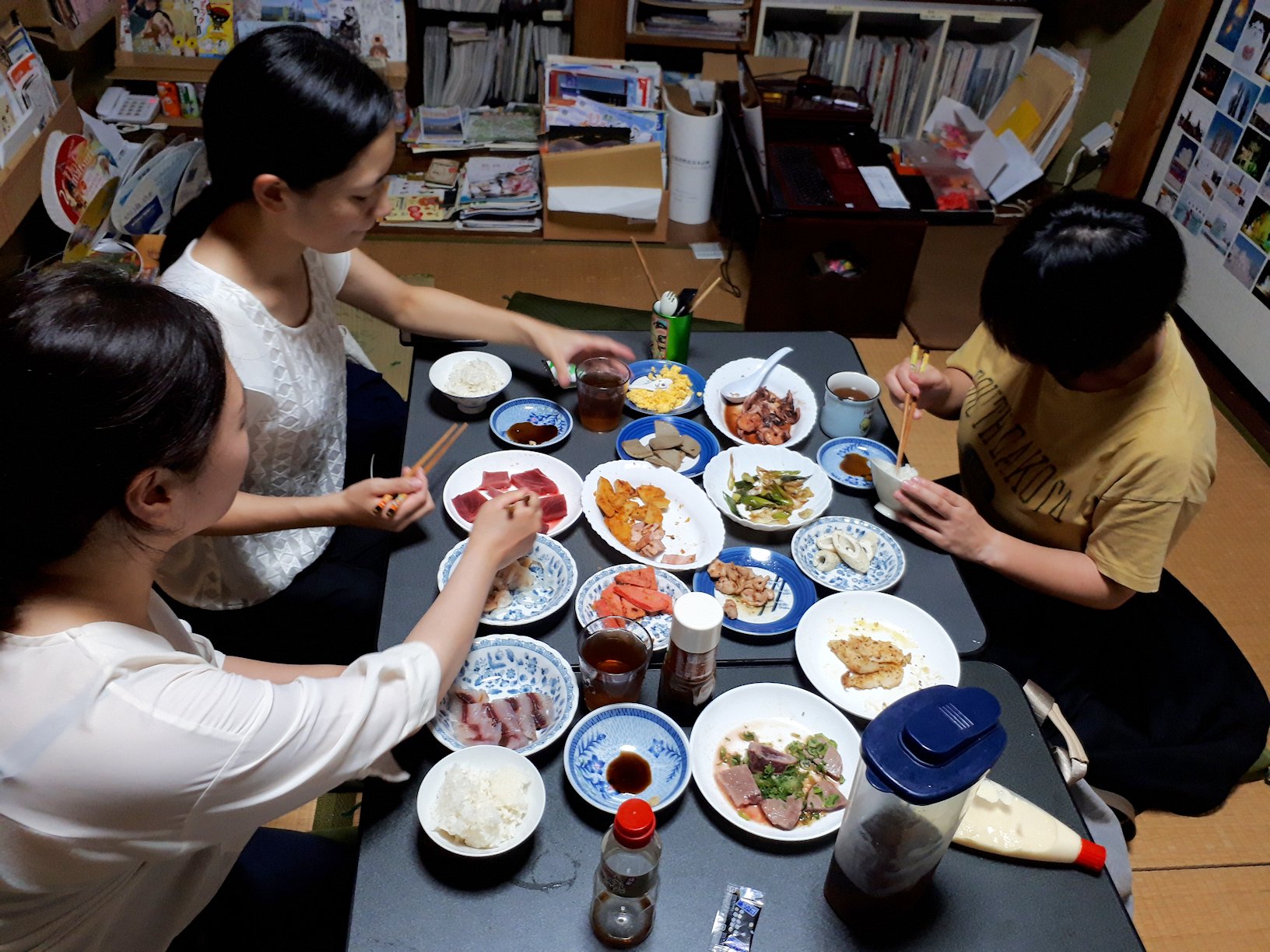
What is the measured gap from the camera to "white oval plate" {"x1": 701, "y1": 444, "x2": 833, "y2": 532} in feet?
5.27

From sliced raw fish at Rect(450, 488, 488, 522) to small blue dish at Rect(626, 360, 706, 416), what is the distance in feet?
1.39

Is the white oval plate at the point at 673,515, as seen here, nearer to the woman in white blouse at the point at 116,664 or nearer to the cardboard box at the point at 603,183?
the woman in white blouse at the point at 116,664

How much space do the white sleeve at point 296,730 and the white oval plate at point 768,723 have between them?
1.26 ft

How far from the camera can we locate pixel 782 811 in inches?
45.4

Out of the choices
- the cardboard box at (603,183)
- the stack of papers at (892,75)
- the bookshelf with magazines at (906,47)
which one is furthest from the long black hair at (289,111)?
the stack of papers at (892,75)

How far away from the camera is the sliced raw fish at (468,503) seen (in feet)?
5.11

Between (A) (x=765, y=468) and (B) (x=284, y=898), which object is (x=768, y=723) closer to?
(A) (x=765, y=468)

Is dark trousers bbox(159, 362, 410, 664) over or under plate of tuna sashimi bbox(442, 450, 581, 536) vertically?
under

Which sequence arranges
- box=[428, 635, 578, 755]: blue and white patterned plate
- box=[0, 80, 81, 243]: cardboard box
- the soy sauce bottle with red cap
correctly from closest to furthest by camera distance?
the soy sauce bottle with red cap, box=[428, 635, 578, 755]: blue and white patterned plate, box=[0, 80, 81, 243]: cardboard box

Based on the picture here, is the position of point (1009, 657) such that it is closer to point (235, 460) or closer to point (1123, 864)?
point (1123, 864)

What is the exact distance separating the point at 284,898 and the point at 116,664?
0.63 meters

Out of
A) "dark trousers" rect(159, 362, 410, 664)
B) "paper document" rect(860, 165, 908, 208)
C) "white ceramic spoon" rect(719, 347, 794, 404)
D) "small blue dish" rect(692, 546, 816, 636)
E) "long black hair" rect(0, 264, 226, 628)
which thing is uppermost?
"long black hair" rect(0, 264, 226, 628)

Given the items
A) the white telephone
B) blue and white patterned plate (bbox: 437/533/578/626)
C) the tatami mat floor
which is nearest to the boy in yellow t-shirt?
the tatami mat floor

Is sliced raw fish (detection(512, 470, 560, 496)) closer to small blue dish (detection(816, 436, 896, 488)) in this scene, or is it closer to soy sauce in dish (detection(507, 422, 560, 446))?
soy sauce in dish (detection(507, 422, 560, 446))
